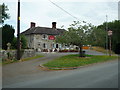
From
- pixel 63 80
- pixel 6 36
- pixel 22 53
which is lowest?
pixel 63 80

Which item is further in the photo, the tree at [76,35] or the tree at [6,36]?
the tree at [6,36]

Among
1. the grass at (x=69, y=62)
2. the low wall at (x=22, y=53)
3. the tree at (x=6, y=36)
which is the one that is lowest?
the grass at (x=69, y=62)

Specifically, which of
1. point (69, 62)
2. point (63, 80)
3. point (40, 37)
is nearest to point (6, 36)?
point (40, 37)

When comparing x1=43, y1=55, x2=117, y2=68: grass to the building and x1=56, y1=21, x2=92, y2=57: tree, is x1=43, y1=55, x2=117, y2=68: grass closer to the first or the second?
x1=56, y1=21, x2=92, y2=57: tree

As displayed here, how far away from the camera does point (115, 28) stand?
164ft

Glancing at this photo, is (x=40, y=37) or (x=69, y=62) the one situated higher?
(x=40, y=37)

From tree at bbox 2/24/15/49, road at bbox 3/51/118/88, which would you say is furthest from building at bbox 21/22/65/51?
road at bbox 3/51/118/88

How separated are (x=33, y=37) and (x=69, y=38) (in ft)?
88.3

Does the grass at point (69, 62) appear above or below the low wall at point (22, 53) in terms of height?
below

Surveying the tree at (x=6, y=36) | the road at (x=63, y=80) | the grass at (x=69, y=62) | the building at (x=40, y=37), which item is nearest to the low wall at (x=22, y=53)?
the grass at (x=69, y=62)

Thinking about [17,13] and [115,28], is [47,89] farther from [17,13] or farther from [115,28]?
[115,28]

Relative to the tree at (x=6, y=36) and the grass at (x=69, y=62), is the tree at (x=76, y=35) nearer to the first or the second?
the grass at (x=69, y=62)

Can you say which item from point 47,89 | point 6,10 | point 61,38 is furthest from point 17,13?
point 6,10

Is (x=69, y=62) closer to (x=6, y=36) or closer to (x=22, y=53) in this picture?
(x=22, y=53)
